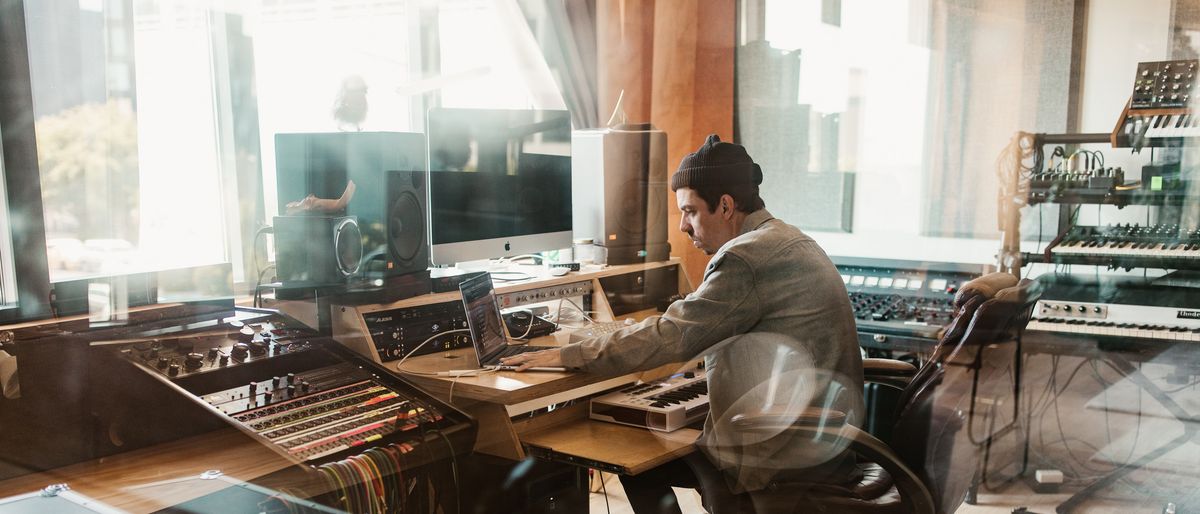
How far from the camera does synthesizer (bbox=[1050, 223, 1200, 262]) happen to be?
2.61 m

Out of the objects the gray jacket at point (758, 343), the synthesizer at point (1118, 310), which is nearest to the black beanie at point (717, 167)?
the gray jacket at point (758, 343)

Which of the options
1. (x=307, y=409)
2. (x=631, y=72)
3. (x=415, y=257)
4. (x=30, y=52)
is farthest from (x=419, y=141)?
(x=631, y=72)

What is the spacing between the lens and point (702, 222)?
2051 mm

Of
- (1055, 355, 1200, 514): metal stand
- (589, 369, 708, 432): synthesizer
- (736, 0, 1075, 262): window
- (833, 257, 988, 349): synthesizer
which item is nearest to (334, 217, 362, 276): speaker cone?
(589, 369, 708, 432): synthesizer

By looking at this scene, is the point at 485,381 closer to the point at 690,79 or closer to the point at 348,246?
the point at 348,246

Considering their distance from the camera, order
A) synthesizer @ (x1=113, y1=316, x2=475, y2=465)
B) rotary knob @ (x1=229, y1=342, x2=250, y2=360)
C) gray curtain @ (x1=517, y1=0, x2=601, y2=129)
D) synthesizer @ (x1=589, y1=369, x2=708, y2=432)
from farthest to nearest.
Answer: gray curtain @ (x1=517, y1=0, x2=601, y2=129) → synthesizer @ (x1=589, y1=369, x2=708, y2=432) → rotary knob @ (x1=229, y1=342, x2=250, y2=360) → synthesizer @ (x1=113, y1=316, x2=475, y2=465)

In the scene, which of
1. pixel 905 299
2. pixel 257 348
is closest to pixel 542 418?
pixel 257 348

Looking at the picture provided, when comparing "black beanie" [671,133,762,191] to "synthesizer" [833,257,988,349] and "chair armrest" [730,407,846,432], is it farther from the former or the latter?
"synthesizer" [833,257,988,349]

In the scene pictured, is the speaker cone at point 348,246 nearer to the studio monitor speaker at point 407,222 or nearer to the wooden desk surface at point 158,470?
the studio monitor speaker at point 407,222

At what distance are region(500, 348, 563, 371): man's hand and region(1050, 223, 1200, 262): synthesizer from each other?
1.81m

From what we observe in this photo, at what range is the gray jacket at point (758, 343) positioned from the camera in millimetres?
1816

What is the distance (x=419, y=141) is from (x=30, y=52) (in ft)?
2.72

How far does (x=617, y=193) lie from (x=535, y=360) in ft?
3.02

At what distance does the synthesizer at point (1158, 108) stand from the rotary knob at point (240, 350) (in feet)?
8.55
